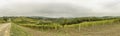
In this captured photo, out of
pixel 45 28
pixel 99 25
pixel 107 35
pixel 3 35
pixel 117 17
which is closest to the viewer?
pixel 3 35

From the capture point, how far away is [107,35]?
4184 centimetres

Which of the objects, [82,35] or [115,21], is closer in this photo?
[82,35]

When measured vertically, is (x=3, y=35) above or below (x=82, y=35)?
above

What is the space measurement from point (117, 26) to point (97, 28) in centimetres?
386

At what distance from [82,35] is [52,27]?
11.3 metres

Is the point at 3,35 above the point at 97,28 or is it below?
above

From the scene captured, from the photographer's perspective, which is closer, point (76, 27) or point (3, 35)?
point (3, 35)

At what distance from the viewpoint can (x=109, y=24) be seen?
58.2 metres

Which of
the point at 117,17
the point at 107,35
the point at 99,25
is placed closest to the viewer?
the point at 107,35

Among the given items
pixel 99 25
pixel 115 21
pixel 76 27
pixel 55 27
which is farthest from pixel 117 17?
pixel 55 27

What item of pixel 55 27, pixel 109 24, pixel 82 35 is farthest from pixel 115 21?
pixel 82 35

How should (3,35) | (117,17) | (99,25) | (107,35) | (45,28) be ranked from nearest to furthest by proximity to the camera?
(3,35) → (107,35) → (45,28) → (99,25) → (117,17)

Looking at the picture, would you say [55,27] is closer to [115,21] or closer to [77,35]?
[77,35]

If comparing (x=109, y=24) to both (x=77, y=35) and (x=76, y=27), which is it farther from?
(x=77, y=35)
